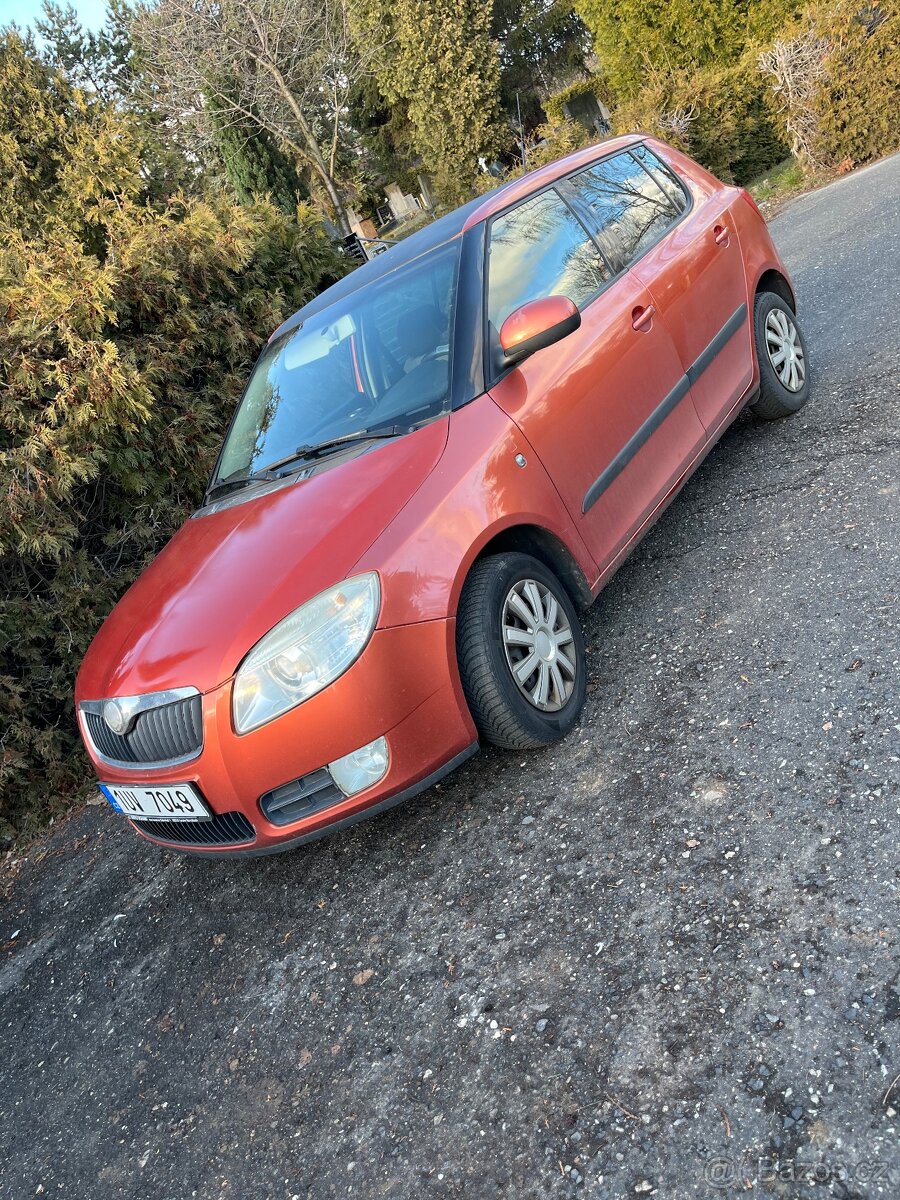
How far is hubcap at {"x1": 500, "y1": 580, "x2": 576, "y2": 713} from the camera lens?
304 cm

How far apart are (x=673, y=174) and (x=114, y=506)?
365cm

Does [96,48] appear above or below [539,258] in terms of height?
above

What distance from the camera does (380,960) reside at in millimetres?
2680

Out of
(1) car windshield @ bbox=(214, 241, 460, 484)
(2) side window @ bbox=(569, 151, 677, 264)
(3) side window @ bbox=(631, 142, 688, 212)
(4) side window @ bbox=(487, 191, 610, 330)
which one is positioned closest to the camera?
(1) car windshield @ bbox=(214, 241, 460, 484)

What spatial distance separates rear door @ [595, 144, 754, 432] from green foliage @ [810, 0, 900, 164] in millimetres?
9972

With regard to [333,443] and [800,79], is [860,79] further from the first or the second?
[333,443]

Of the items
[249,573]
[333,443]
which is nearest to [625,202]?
[333,443]

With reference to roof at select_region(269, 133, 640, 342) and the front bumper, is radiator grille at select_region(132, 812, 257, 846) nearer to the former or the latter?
the front bumper

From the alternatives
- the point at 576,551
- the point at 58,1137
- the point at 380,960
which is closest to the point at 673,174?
the point at 576,551

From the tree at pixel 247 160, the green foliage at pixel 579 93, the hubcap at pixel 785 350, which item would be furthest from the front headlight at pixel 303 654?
the green foliage at pixel 579 93

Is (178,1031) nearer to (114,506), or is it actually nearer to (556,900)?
(556,900)

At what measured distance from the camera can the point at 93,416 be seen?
16.5 feet

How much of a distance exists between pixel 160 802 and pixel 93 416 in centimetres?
289

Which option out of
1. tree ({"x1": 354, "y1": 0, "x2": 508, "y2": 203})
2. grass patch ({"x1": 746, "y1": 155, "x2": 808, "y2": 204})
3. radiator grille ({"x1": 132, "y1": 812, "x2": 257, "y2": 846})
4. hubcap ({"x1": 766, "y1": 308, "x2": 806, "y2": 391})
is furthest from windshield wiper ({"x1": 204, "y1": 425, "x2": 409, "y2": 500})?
tree ({"x1": 354, "y1": 0, "x2": 508, "y2": 203})
